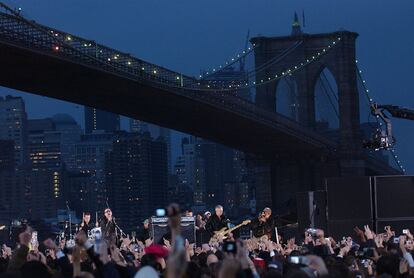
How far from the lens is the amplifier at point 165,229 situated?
56.0 ft

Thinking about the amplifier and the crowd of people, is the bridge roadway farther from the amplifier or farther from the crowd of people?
the crowd of people

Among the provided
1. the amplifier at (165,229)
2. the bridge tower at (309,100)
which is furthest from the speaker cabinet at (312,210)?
the bridge tower at (309,100)

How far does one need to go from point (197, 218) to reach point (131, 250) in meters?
8.07

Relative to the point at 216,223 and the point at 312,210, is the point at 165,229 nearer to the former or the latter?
the point at 216,223

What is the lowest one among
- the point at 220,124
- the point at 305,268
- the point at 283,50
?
the point at 305,268

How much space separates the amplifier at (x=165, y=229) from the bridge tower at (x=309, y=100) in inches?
1200

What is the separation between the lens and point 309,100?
61.9m

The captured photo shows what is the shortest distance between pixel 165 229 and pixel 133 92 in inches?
1022

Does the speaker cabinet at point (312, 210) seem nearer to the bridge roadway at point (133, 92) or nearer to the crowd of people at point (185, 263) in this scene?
the crowd of people at point (185, 263)

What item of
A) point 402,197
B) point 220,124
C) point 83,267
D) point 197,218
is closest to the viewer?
point 83,267

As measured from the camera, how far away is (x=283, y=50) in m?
60.8

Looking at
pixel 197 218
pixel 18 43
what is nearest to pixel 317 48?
pixel 18 43

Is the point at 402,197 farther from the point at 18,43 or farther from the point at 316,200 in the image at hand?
the point at 18,43

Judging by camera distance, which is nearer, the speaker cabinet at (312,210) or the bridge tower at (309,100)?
the speaker cabinet at (312,210)
